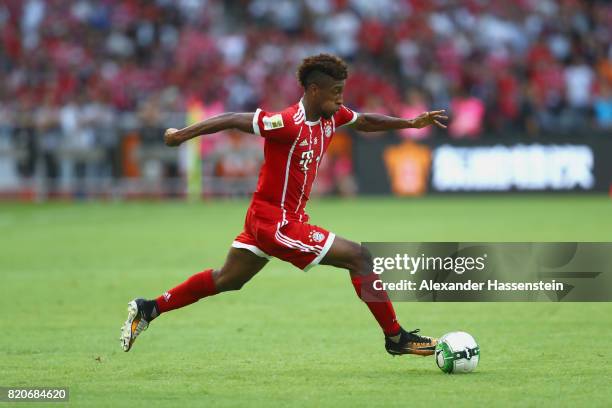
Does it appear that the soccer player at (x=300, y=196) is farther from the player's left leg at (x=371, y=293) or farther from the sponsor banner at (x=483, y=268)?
the sponsor banner at (x=483, y=268)

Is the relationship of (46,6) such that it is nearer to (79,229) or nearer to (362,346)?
(79,229)

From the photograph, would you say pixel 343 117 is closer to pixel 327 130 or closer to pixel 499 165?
pixel 327 130

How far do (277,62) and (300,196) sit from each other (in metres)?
22.2

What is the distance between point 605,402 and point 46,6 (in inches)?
1116

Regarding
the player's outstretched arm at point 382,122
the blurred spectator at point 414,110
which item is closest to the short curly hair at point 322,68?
the player's outstretched arm at point 382,122

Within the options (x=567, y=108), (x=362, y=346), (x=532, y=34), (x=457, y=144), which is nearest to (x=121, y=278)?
(x=362, y=346)

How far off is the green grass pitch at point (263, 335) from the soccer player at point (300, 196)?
1.96ft

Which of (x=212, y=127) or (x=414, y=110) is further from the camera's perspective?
(x=414, y=110)

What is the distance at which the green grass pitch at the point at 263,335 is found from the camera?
7.45 m

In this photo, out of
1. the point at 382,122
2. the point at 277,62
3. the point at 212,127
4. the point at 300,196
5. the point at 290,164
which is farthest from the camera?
the point at 277,62

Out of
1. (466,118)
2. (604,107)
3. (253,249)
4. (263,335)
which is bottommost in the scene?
(263,335)

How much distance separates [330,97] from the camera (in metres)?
8.23

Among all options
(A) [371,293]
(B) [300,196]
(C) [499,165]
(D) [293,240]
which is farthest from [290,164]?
(C) [499,165]

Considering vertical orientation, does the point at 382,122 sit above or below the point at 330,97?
below
